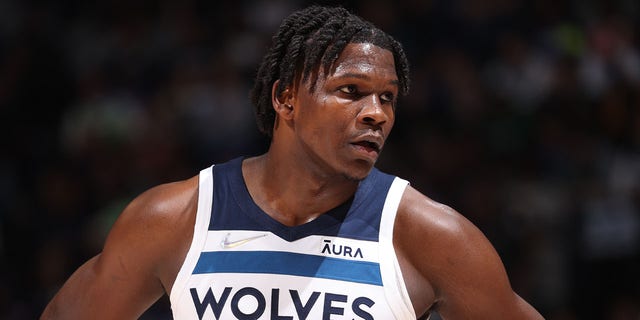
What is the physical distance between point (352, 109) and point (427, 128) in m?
4.48

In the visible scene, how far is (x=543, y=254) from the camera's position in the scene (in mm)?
7168

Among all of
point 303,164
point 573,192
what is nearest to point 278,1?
point 573,192

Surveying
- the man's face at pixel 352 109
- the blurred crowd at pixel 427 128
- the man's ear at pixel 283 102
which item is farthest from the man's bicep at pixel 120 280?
the blurred crowd at pixel 427 128

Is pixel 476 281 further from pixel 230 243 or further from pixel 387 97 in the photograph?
pixel 230 243

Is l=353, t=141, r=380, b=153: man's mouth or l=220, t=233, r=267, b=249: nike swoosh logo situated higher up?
l=353, t=141, r=380, b=153: man's mouth

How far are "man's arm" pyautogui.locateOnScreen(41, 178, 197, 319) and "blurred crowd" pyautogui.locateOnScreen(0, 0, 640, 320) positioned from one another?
121 inches

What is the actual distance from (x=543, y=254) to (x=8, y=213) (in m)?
4.23

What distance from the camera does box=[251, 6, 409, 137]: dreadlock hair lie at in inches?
142

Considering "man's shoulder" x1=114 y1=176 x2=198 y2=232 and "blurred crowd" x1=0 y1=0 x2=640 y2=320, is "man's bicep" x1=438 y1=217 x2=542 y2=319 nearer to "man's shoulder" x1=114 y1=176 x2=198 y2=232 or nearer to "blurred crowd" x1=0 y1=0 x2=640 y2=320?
"man's shoulder" x1=114 y1=176 x2=198 y2=232

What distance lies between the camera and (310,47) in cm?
364

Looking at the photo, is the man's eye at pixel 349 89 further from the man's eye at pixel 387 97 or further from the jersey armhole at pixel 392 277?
the jersey armhole at pixel 392 277

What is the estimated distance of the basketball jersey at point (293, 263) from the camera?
352 cm

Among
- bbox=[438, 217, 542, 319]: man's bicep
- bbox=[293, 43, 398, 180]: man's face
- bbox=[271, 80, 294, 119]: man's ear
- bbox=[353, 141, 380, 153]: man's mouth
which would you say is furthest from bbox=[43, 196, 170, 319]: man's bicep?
bbox=[438, 217, 542, 319]: man's bicep

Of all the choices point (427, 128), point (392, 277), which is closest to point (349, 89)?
point (392, 277)
